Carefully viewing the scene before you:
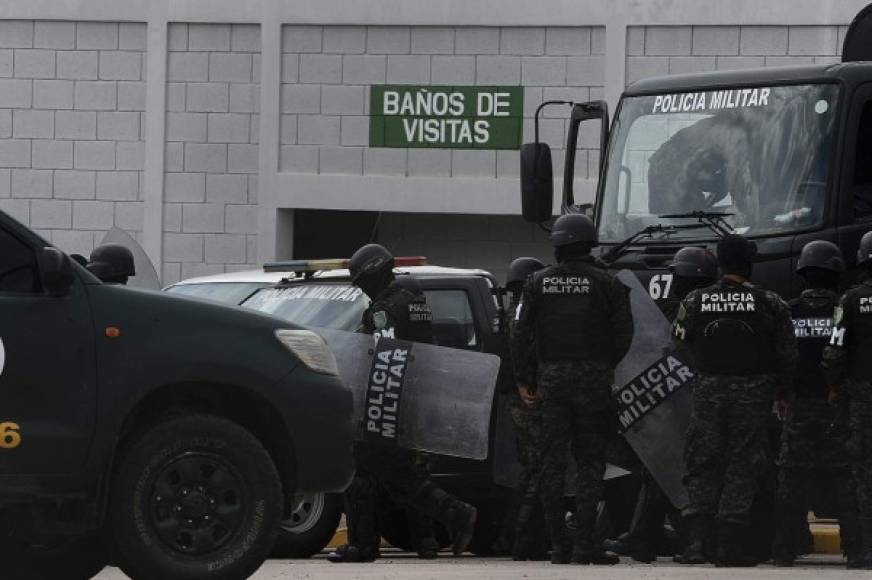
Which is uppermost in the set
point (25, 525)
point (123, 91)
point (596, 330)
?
point (123, 91)

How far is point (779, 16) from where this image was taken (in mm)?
22969

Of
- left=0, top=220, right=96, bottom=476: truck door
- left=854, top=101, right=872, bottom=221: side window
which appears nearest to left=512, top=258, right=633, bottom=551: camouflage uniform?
left=854, top=101, right=872, bottom=221: side window

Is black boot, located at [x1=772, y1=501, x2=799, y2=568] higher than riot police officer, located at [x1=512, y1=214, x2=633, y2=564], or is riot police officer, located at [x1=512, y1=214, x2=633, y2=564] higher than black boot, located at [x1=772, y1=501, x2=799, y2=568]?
riot police officer, located at [x1=512, y1=214, x2=633, y2=564]

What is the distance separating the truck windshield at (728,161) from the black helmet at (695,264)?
51cm

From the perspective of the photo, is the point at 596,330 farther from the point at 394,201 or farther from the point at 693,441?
the point at 394,201

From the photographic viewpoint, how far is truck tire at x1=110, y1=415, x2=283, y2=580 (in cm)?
930

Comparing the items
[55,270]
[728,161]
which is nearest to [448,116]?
[728,161]

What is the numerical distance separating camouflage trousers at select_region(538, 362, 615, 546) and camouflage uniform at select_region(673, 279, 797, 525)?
557 millimetres

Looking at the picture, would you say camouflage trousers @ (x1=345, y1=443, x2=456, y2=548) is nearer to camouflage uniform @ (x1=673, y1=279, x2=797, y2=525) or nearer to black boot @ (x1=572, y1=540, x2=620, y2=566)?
black boot @ (x1=572, y1=540, x2=620, y2=566)

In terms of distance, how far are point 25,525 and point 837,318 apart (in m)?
5.02

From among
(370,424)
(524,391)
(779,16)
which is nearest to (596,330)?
(524,391)

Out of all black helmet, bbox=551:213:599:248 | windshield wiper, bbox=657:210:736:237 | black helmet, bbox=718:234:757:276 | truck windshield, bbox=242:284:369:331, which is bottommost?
truck windshield, bbox=242:284:369:331

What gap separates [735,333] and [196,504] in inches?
160

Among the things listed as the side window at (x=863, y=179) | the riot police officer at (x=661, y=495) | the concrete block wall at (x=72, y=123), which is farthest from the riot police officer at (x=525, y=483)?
the concrete block wall at (x=72, y=123)
